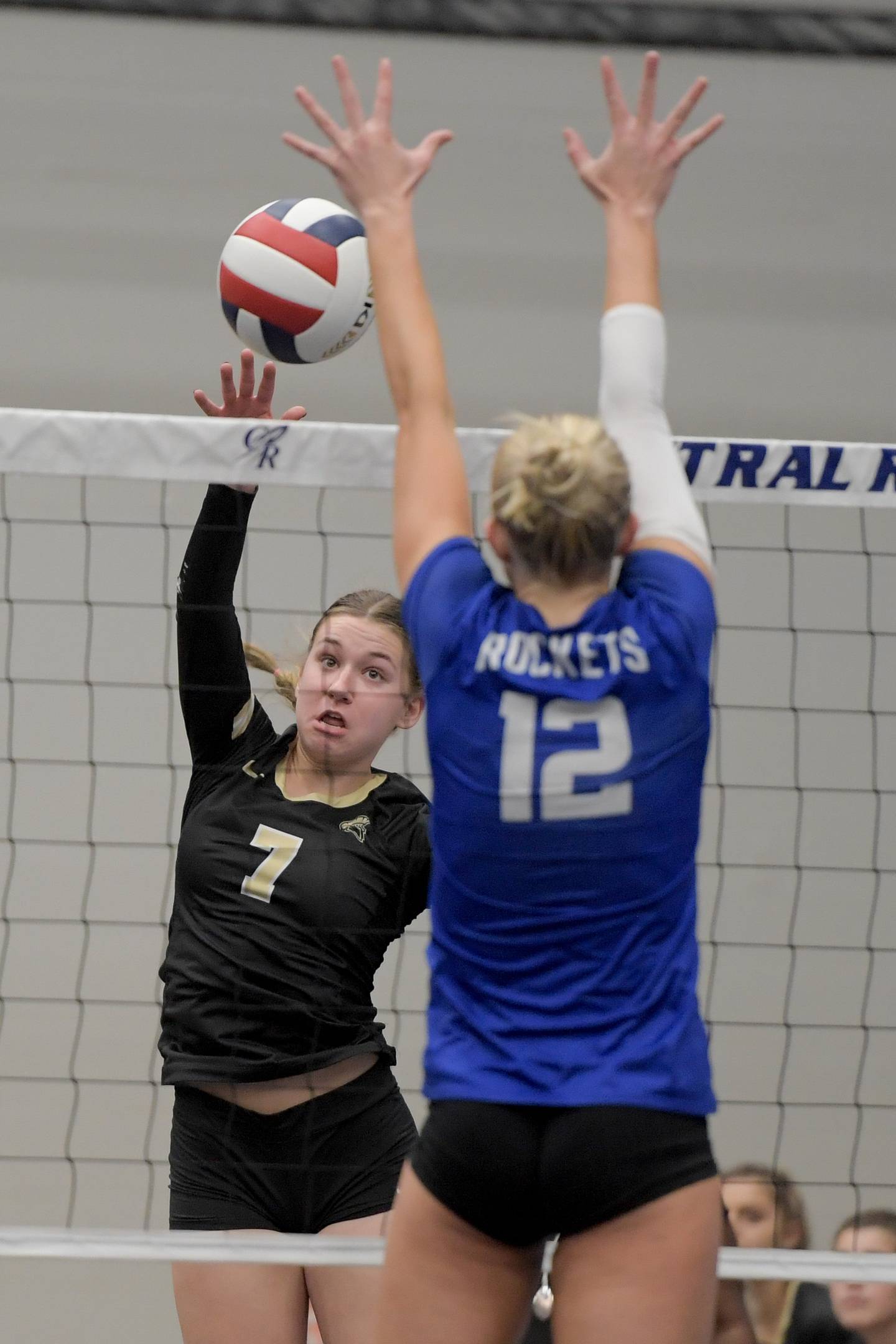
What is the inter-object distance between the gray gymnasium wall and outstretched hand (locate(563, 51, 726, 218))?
Answer: 148 inches

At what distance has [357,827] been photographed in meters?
3.20

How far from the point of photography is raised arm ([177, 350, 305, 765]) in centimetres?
312

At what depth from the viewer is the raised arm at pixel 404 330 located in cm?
199

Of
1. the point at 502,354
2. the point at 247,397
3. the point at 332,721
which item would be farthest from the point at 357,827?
the point at 502,354

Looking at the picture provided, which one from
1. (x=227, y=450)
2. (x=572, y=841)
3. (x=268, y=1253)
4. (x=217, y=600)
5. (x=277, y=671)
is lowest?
(x=268, y=1253)

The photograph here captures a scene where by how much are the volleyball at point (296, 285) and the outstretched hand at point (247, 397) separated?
24 centimetres

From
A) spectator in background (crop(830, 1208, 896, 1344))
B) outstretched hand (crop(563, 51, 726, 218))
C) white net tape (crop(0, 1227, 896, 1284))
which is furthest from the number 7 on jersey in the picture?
spectator in background (crop(830, 1208, 896, 1344))

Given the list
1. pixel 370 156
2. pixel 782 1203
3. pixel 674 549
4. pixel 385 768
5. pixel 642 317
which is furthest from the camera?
pixel 385 768

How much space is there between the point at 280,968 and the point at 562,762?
145 centimetres

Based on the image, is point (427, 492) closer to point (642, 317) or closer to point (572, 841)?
point (642, 317)

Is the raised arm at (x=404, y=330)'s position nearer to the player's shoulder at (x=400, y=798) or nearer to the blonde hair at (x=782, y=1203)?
the player's shoulder at (x=400, y=798)

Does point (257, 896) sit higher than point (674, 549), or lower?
lower

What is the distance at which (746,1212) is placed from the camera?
167 inches

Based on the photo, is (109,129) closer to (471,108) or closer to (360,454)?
(471,108)
